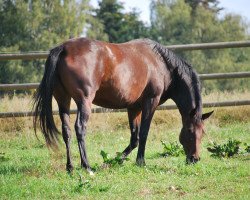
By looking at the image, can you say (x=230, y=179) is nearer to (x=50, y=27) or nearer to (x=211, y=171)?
(x=211, y=171)

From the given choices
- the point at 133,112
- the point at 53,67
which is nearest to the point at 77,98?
the point at 53,67

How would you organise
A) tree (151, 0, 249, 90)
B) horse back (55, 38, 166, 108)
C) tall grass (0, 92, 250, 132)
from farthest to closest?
tree (151, 0, 249, 90) < tall grass (0, 92, 250, 132) < horse back (55, 38, 166, 108)

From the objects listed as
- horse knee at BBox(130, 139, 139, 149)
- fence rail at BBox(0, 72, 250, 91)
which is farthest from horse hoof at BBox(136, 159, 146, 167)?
fence rail at BBox(0, 72, 250, 91)

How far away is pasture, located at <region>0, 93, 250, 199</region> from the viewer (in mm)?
4352

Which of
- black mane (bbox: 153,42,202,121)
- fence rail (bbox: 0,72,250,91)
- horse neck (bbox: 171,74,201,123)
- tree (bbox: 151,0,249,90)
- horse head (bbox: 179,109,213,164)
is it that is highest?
black mane (bbox: 153,42,202,121)

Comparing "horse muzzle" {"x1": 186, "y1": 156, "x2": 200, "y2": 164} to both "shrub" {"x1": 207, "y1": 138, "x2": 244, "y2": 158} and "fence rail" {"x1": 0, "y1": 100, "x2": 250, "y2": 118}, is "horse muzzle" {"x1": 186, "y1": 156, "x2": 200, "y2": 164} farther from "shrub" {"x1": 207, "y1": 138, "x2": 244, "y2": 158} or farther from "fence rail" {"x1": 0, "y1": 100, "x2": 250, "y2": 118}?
"fence rail" {"x1": 0, "y1": 100, "x2": 250, "y2": 118}

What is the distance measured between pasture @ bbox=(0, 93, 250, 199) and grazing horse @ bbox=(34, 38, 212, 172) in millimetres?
372

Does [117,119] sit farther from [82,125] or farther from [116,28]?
[116,28]

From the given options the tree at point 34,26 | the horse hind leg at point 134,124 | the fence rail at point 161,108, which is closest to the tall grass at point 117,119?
the fence rail at point 161,108

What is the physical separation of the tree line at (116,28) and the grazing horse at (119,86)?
25.8 m

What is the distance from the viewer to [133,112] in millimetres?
6516

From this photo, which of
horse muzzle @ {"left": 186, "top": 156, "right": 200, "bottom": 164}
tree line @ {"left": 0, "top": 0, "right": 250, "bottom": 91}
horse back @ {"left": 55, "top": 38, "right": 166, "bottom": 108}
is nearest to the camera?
horse back @ {"left": 55, "top": 38, "right": 166, "bottom": 108}

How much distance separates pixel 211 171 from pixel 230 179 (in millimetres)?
364

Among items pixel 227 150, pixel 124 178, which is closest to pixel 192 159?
pixel 227 150
